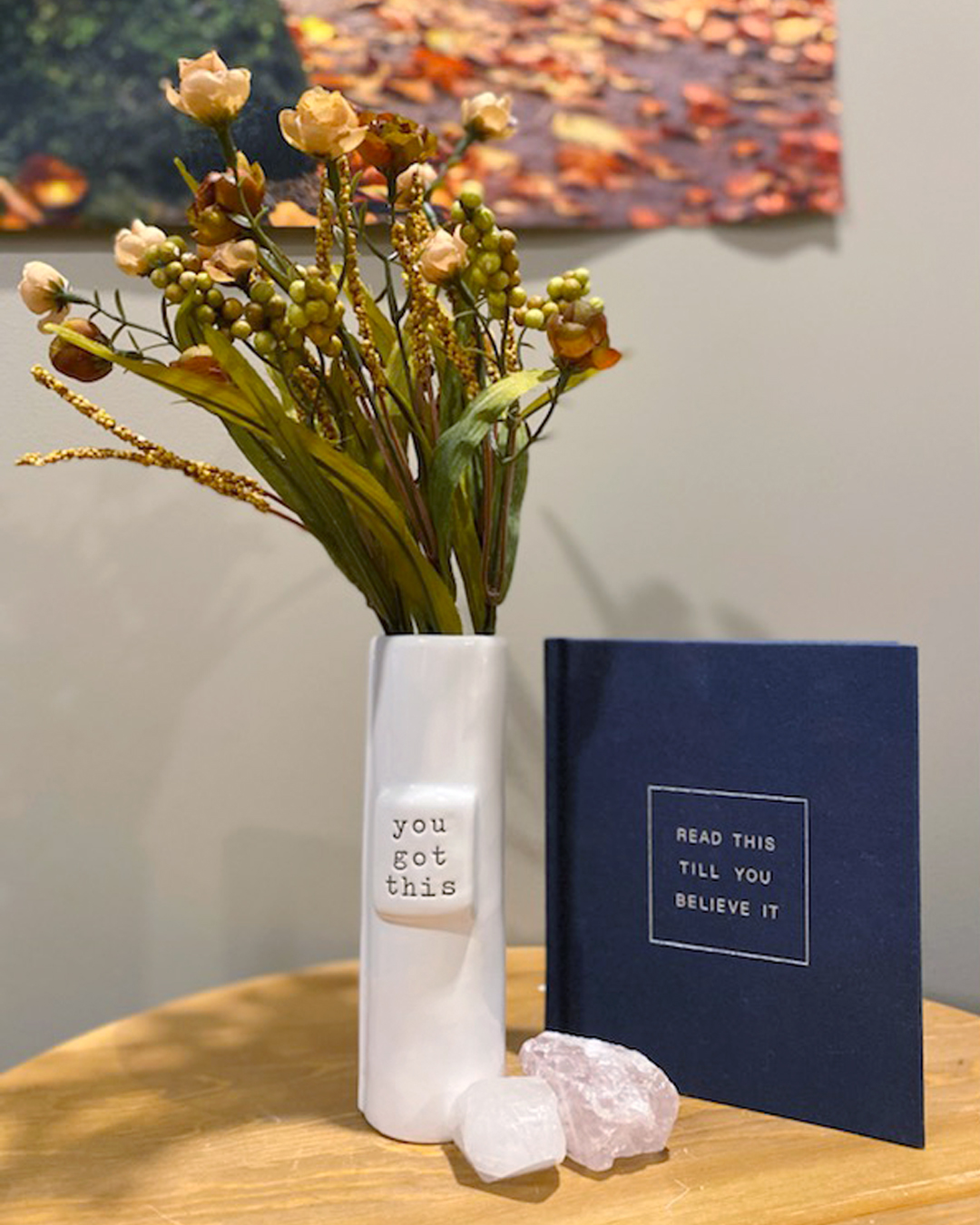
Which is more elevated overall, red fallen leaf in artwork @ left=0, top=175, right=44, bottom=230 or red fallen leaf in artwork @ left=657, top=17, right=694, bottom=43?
red fallen leaf in artwork @ left=657, top=17, right=694, bottom=43

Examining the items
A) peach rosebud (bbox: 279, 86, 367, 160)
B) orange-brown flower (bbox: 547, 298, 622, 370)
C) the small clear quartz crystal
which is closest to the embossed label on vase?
the small clear quartz crystal

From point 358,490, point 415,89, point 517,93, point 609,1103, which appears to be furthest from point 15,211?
point 609,1103

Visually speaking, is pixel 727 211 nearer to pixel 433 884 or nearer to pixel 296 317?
pixel 296 317

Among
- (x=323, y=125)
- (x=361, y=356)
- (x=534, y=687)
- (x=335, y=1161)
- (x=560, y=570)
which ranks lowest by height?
(x=335, y=1161)

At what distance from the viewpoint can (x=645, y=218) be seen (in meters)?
1.15

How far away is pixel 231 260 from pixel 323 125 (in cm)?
11

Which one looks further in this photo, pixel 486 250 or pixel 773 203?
pixel 773 203

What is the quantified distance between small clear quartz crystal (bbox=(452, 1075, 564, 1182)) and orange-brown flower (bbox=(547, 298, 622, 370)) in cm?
44

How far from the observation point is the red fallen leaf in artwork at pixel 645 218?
1.14 metres

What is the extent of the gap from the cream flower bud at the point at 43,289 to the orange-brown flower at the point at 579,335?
0.31 metres

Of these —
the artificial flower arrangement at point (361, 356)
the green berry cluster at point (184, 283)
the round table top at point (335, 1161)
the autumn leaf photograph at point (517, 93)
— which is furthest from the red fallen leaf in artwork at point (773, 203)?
the round table top at point (335, 1161)

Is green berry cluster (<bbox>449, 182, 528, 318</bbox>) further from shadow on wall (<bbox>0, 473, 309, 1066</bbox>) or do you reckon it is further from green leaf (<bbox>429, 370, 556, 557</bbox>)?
shadow on wall (<bbox>0, 473, 309, 1066</bbox>)

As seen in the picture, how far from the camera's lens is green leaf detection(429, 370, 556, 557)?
676 millimetres

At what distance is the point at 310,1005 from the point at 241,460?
52cm
